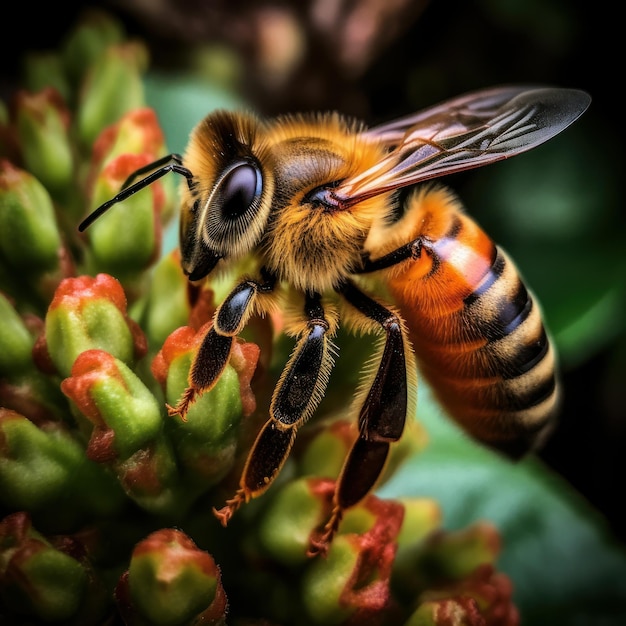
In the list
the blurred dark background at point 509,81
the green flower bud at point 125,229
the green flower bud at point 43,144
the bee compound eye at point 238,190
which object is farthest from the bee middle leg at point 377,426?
the blurred dark background at point 509,81

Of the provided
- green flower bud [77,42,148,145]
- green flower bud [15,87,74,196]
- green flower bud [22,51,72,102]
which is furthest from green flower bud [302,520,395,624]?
green flower bud [22,51,72,102]

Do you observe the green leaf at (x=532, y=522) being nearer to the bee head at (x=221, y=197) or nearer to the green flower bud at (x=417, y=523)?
the green flower bud at (x=417, y=523)

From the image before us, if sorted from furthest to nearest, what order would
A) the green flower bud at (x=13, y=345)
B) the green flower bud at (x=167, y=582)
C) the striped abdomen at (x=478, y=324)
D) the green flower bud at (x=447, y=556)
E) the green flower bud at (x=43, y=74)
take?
the green flower bud at (x=43, y=74), the green flower bud at (x=447, y=556), the striped abdomen at (x=478, y=324), the green flower bud at (x=13, y=345), the green flower bud at (x=167, y=582)

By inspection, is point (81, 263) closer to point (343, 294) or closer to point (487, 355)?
point (343, 294)

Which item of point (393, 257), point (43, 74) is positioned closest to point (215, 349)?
point (393, 257)

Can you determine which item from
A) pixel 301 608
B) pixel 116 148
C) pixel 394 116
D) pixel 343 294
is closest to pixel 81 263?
pixel 116 148

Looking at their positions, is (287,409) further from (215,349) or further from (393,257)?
(393,257)
